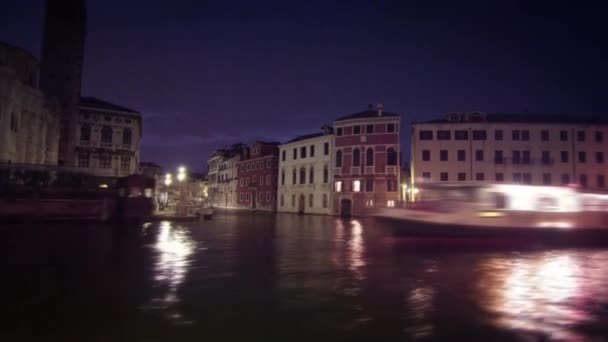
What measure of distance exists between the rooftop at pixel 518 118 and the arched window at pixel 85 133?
39.4 metres

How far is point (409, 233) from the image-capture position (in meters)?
14.1

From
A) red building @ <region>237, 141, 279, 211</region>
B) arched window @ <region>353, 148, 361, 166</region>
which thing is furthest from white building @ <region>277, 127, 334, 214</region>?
arched window @ <region>353, 148, 361, 166</region>

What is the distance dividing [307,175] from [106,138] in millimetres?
24710

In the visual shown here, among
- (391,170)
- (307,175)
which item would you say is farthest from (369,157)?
(307,175)

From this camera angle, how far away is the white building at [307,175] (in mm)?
49844

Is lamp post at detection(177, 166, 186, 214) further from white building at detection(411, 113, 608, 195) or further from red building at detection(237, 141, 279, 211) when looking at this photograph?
red building at detection(237, 141, 279, 211)

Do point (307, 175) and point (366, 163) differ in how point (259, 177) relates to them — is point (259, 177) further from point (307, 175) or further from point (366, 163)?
point (366, 163)

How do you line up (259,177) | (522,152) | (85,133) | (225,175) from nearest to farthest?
(522,152), (85,133), (259,177), (225,175)

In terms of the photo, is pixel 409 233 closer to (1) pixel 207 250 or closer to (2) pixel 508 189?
(2) pixel 508 189

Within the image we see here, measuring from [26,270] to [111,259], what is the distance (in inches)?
72.8

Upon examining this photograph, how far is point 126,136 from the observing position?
47500 millimetres

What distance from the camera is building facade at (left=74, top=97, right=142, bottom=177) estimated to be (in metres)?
46.1

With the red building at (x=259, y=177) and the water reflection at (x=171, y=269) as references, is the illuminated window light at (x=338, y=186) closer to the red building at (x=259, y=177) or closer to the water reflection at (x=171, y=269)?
the red building at (x=259, y=177)

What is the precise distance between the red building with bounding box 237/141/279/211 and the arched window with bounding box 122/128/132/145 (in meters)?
21.3
